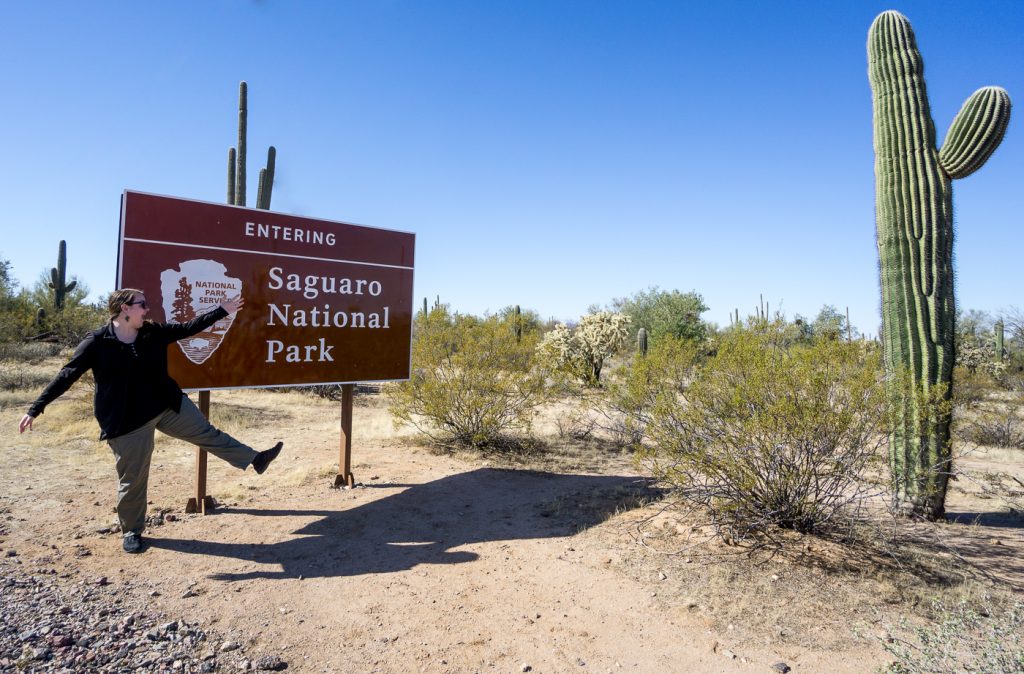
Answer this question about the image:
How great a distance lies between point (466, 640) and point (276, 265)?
406cm

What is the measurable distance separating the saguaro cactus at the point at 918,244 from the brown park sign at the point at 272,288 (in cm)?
503

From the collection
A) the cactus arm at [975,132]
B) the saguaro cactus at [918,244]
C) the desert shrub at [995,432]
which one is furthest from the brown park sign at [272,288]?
the desert shrub at [995,432]

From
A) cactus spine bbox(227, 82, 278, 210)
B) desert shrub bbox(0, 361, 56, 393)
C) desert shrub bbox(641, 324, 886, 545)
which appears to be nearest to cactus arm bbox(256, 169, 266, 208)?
cactus spine bbox(227, 82, 278, 210)

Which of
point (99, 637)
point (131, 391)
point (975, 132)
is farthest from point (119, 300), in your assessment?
point (975, 132)

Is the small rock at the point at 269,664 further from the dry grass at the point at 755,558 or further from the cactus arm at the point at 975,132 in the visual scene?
the cactus arm at the point at 975,132

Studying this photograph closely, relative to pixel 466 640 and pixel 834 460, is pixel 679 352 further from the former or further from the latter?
pixel 466 640

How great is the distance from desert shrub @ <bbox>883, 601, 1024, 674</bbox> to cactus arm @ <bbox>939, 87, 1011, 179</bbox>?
4119 mm

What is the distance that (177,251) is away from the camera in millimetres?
5234

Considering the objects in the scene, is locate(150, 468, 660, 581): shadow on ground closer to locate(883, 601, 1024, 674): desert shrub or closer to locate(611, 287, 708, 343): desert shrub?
locate(883, 601, 1024, 674): desert shrub

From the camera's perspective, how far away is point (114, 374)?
4297 millimetres

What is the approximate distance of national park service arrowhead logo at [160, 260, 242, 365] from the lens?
517cm

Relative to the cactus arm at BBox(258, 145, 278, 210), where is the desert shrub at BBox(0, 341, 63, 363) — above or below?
below

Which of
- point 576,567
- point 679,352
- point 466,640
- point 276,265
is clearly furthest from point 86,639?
point 679,352

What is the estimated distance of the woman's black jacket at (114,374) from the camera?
4207mm
